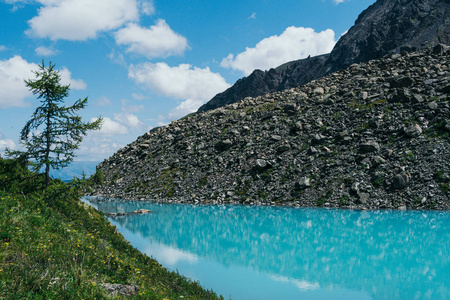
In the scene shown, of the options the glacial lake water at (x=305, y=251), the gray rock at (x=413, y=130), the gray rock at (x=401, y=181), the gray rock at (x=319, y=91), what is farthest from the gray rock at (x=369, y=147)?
the gray rock at (x=319, y=91)

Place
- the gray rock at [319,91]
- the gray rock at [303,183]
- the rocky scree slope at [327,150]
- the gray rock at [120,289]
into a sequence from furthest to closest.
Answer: the gray rock at [319,91] < the gray rock at [303,183] < the rocky scree slope at [327,150] < the gray rock at [120,289]

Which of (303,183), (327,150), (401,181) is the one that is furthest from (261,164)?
(401,181)

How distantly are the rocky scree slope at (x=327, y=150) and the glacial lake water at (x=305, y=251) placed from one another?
5.86 meters

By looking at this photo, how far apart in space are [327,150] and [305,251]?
32890 millimetres

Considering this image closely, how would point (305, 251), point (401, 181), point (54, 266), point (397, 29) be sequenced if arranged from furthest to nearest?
1. point (397, 29)
2. point (401, 181)
3. point (305, 251)
4. point (54, 266)

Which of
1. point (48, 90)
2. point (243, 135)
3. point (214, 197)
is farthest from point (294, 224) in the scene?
point (243, 135)

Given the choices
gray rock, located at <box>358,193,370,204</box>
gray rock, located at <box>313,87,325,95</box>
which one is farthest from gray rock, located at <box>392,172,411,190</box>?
gray rock, located at <box>313,87,325,95</box>

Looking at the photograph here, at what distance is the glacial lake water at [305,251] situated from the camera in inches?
683

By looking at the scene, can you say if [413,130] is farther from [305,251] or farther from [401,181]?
[305,251]

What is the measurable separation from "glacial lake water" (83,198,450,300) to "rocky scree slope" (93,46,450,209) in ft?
19.2

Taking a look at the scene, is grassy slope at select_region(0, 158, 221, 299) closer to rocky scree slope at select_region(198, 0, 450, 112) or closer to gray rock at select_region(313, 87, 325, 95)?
gray rock at select_region(313, 87, 325, 95)

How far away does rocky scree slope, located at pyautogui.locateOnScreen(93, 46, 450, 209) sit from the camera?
4459cm

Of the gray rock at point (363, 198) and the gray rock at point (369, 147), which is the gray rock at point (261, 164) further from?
the gray rock at point (363, 198)

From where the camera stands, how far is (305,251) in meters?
25.5
